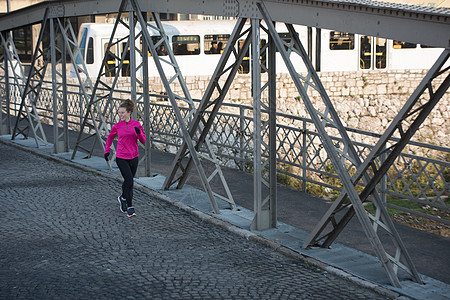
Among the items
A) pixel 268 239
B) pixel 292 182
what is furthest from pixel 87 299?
pixel 292 182

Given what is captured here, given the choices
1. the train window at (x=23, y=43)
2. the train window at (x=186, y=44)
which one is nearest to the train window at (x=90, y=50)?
the train window at (x=186, y=44)

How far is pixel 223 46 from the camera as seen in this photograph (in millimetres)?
31453

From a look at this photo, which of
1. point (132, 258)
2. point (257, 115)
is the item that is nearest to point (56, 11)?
point (257, 115)

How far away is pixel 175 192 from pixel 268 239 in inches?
125

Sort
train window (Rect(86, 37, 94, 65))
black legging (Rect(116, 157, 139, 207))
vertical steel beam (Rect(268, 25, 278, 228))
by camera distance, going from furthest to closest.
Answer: train window (Rect(86, 37, 94, 65)), black legging (Rect(116, 157, 139, 207)), vertical steel beam (Rect(268, 25, 278, 228))

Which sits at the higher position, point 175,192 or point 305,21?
point 305,21

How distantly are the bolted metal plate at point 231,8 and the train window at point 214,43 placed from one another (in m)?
21.9

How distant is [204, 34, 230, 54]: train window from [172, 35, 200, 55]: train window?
1.35ft

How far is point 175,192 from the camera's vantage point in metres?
11.2

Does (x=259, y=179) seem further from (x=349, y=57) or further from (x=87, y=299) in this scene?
(x=349, y=57)

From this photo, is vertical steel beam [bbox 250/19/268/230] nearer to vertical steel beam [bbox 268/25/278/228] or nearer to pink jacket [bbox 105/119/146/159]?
vertical steel beam [bbox 268/25/278/228]

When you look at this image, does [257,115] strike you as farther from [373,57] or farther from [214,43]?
[373,57]

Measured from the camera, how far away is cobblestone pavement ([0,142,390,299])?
662 cm

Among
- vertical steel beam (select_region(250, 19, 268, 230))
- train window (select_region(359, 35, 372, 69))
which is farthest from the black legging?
train window (select_region(359, 35, 372, 69))
